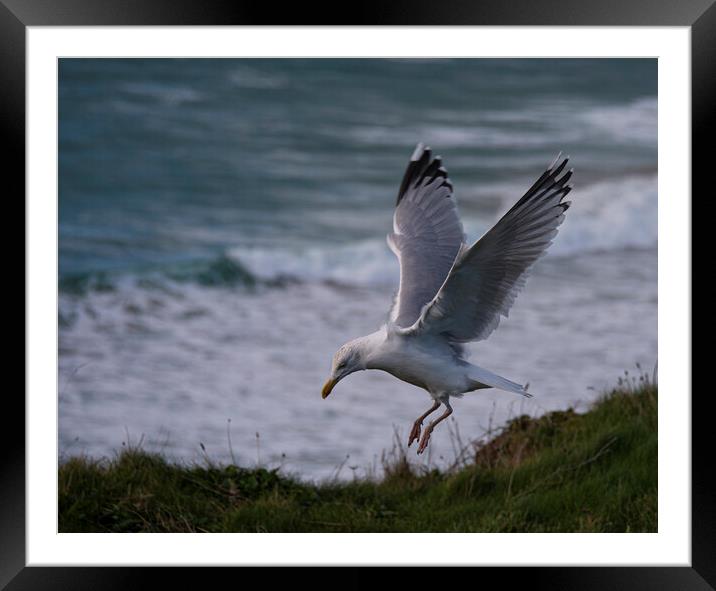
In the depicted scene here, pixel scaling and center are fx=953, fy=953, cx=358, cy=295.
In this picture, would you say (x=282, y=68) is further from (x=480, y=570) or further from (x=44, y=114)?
(x=480, y=570)

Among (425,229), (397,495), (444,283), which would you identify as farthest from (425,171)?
(397,495)

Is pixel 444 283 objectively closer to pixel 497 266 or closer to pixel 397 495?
pixel 497 266

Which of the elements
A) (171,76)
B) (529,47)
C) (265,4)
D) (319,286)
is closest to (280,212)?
(319,286)

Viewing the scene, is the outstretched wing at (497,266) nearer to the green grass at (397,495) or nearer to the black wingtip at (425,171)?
the black wingtip at (425,171)

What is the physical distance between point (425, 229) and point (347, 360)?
2.59 ft

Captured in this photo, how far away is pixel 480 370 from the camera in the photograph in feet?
11.6

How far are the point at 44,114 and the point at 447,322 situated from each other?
6.20 feet

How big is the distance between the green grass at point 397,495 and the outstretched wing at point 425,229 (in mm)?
1032

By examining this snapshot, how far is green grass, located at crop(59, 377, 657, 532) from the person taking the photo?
409cm

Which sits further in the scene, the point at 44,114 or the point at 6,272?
the point at 44,114

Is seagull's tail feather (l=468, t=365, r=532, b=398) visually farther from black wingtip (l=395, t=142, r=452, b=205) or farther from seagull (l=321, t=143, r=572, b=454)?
black wingtip (l=395, t=142, r=452, b=205)

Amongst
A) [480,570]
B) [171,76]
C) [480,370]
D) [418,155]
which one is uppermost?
[171,76]

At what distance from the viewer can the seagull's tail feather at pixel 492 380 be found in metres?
3.33

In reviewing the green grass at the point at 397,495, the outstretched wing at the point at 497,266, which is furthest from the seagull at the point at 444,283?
the green grass at the point at 397,495
